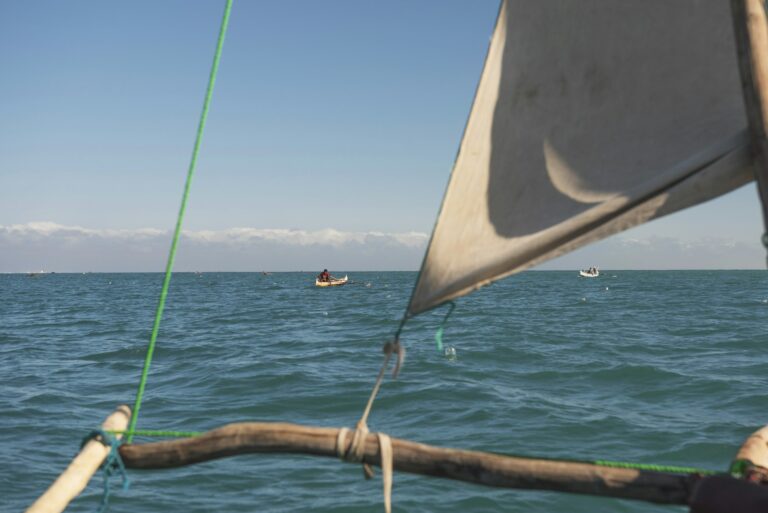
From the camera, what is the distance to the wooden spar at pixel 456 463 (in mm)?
2793

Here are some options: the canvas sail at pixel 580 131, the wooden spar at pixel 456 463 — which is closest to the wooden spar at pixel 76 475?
the wooden spar at pixel 456 463

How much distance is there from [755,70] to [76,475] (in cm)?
331

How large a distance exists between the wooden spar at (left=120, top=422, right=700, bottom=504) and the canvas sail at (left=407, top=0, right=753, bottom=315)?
66 cm

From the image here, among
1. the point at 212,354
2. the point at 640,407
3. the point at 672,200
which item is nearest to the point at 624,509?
the point at 640,407

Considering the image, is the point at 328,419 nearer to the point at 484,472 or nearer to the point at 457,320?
the point at 484,472

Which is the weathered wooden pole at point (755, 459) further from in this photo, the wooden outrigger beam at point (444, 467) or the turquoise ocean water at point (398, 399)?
the turquoise ocean water at point (398, 399)

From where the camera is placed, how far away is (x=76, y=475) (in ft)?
10.1

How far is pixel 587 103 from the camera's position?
118 inches

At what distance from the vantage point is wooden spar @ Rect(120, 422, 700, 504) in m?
2.79

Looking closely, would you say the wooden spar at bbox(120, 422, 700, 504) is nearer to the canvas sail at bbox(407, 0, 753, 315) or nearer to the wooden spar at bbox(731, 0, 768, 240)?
the canvas sail at bbox(407, 0, 753, 315)

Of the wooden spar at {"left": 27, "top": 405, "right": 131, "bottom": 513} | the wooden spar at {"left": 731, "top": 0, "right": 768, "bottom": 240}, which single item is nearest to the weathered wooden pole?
the wooden spar at {"left": 731, "top": 0, "right": 768, "bottom": 240}

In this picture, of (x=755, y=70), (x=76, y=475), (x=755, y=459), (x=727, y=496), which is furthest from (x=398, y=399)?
(x=755, y=70)

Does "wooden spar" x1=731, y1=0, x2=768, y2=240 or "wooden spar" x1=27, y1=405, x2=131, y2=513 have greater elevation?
"wooden spar" x1=731, y1=0, x2=768, y2=240

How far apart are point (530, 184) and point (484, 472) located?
1271 mm
